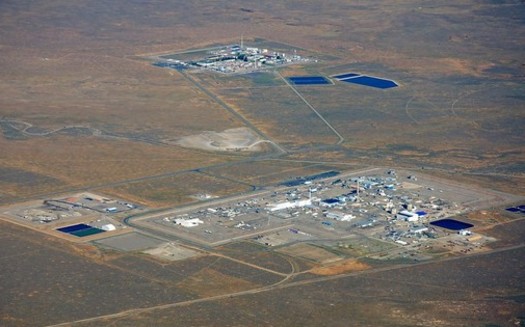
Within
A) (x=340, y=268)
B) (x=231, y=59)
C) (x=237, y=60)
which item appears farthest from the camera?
(x=231, y=59)

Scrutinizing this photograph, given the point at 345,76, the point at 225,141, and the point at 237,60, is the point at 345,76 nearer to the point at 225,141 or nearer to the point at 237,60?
the point at 237,60

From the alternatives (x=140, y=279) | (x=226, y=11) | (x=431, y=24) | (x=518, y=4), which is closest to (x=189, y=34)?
(x=226, y=11)

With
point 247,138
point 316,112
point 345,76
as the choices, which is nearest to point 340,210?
point 247,138

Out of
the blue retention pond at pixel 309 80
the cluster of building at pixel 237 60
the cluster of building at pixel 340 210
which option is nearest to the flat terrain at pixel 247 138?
the blue retention pond at pixel 309 80

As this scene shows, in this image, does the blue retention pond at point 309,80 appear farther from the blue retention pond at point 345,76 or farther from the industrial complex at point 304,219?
the industrial complex at point 304,219

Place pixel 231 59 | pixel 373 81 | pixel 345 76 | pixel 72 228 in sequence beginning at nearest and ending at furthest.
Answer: pixel 72 228, pixel 373 81, pixel 345 76, pixel 231 59

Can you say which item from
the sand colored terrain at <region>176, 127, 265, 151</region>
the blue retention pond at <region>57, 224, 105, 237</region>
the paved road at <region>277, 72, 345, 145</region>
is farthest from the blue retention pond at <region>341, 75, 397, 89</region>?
the blue retention pond at <region>57, 224, 105, 237</region>
